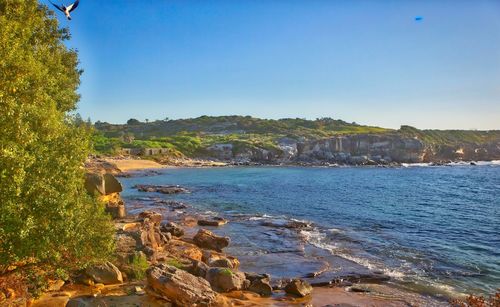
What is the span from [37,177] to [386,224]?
33.1m

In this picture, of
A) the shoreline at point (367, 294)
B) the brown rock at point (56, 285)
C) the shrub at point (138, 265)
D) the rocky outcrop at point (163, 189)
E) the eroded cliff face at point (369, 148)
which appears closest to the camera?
the brown rock at point (56, 285)

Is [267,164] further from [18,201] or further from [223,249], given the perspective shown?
[18,201]

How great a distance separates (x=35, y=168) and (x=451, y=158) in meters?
164

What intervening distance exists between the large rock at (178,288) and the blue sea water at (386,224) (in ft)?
32.5

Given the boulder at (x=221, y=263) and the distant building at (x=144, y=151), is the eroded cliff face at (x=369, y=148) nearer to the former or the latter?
the distant building at (x=144, y=151)

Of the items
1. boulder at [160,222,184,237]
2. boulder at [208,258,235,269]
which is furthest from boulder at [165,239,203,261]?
boulder at [160,222,184,237]

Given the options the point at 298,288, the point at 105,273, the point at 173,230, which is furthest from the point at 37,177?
the point at 173,230

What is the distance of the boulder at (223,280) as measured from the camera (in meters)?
18.2

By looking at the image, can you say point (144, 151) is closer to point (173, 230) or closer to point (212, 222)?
point (212, 222)

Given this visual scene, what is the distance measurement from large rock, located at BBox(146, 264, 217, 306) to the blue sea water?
32.5ft

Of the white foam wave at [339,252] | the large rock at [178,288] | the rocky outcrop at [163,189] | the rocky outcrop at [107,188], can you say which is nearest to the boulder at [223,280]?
the large rock at [178,288]

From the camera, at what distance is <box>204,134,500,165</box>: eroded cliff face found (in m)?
133

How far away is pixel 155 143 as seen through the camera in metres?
135

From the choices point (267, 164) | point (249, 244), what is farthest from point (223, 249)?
point (267, 164)
